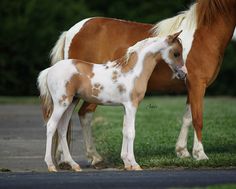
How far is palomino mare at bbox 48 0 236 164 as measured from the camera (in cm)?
1464

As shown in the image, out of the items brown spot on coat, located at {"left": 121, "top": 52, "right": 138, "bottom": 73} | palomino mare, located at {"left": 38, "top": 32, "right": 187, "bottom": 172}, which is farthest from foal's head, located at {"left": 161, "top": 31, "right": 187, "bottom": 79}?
brown spot on coat, located at {"left": 121, "top": 52, "right": 138, "bottom": 73}

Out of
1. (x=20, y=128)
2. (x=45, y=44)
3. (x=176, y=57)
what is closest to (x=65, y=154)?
(x=176, y=57)

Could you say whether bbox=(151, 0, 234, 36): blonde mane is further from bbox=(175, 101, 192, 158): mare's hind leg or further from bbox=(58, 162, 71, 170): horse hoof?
bbox=(58, 162, 71, 170): horse hoof

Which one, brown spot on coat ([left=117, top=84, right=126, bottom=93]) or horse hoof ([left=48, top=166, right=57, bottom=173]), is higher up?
brown spot on coat ([left=117, top=84, right=126, bottom=93])

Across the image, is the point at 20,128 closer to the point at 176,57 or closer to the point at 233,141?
the point at 233,141

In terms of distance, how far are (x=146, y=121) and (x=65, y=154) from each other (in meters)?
9.33

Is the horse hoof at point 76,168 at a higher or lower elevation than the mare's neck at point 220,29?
lower

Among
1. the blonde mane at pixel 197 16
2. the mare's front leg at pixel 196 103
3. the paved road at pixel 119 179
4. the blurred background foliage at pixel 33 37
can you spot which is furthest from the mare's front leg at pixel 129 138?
the blurred background foliage at pixel 33 37

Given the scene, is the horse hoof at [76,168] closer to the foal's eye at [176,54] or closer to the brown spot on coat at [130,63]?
the brown spot on coat at [130,63]

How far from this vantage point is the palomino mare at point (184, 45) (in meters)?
14.6

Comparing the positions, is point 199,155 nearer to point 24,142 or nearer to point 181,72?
point 181,72

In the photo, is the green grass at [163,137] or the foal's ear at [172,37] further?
the green grass at [163,137]

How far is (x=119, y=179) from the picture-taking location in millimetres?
11656

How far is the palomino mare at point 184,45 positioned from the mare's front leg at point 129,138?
4.06 feet
